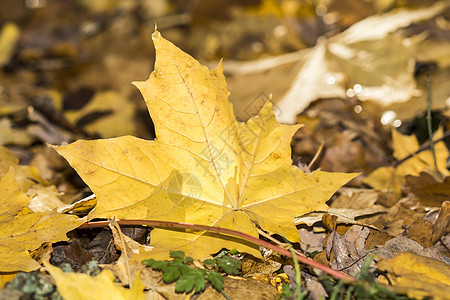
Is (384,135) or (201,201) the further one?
(384,135)

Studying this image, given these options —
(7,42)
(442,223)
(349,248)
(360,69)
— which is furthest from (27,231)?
(7,42)

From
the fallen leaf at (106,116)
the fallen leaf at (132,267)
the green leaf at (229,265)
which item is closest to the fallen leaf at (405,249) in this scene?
the green leaf at (229,265)

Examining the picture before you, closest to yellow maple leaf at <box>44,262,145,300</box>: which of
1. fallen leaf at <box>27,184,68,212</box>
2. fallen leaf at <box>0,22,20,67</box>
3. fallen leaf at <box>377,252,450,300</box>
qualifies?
fallen leaf at <box>27,184,68,212</box>

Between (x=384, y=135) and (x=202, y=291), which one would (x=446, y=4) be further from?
(x=202, y=291)

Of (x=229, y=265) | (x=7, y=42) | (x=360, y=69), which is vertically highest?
(x=7, y=42)

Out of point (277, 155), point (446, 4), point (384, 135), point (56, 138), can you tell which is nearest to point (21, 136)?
point (56, 138)

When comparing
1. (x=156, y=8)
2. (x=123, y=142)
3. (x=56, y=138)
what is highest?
(x=156, y=8)

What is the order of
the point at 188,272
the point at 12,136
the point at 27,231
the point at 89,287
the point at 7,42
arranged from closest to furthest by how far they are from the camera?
the point at 89,287 < the point at 188,272 < the point at 27,231 < the point at 12,136 < the point at 7,42

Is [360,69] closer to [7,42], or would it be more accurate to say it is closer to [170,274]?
[170,274]
